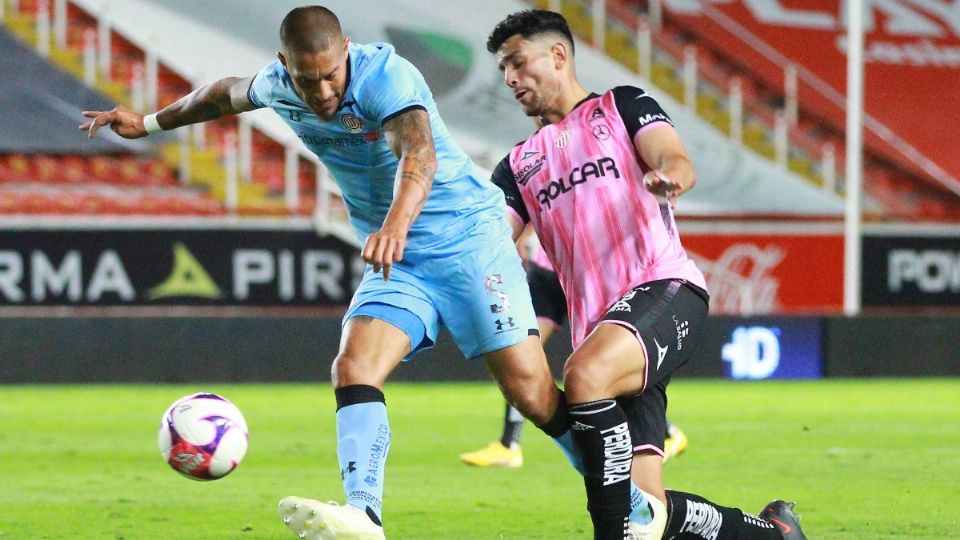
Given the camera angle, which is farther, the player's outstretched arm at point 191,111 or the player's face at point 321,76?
the player's outstretched arm at point 191,111

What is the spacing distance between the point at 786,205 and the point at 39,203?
369 inches

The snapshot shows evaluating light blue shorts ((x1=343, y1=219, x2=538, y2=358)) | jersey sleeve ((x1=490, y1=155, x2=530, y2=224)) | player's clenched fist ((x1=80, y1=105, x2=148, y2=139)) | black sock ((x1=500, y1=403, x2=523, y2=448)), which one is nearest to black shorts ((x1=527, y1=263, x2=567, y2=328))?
black sock ((x1=500, y1=403, x2=523, y2=448))

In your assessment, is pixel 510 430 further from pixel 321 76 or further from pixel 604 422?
pixel 321 76

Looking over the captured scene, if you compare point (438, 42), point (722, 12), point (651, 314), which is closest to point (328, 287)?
point (438, 42)

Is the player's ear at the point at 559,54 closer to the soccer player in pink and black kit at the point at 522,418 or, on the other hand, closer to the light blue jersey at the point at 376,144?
the light blue jersey at the point at 376,144

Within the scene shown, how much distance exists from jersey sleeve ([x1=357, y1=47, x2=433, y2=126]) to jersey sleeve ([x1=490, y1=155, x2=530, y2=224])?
81cm

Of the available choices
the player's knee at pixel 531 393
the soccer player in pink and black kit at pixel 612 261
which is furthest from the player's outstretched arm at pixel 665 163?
the player's knee at pixel 531 393

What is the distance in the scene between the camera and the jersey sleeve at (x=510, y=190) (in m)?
5.37

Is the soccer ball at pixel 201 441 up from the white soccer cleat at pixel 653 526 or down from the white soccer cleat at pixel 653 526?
up

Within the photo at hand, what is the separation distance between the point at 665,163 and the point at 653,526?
1112 millimetres

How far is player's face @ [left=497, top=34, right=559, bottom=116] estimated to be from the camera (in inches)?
206

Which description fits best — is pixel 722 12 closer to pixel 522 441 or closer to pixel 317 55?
pixel 522 441

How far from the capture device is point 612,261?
5.08 metres

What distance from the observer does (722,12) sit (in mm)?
21875
